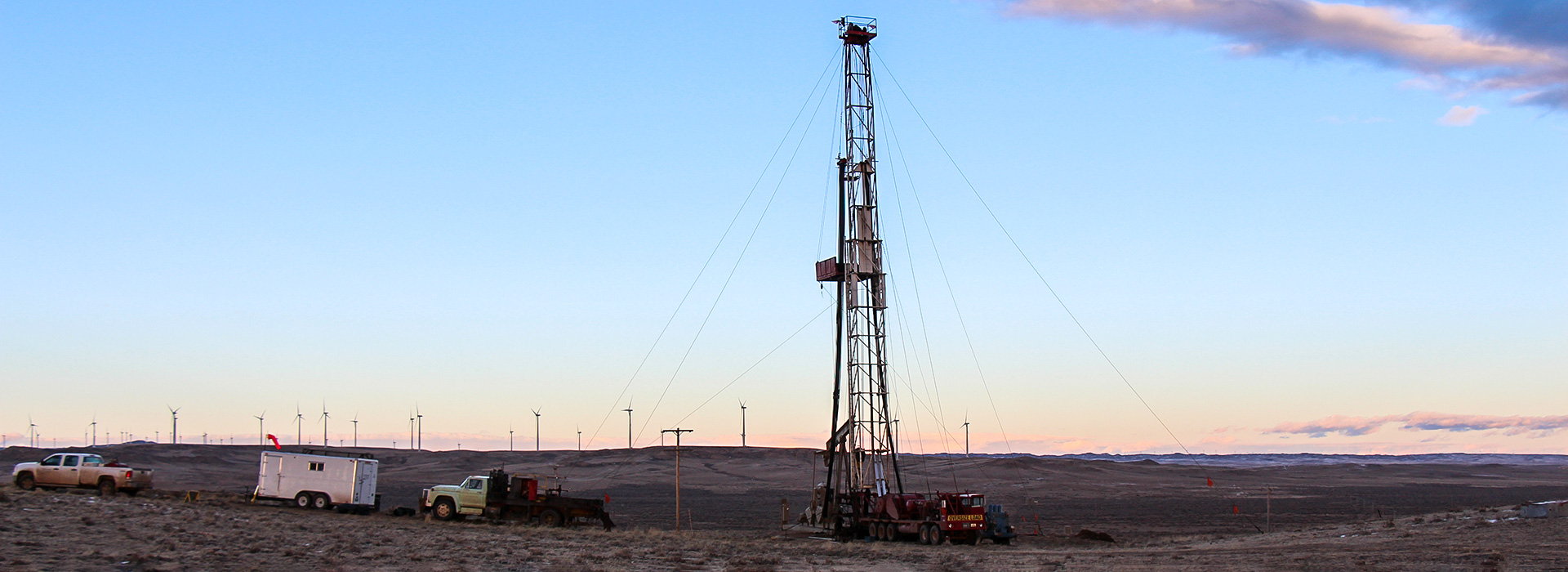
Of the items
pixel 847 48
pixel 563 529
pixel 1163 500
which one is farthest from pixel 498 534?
pixel 1163 500

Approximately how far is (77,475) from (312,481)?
8497mm

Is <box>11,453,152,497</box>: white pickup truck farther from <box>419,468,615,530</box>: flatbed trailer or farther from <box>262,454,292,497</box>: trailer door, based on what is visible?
<box>419,468,615,530</box>: flatbed trailer

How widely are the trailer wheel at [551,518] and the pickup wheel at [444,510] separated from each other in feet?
9.92

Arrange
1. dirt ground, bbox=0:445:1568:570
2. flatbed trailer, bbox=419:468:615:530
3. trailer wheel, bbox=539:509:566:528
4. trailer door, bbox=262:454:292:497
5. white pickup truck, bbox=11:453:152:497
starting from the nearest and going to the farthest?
dirt ground, bbox=0:445:1568:570 < trailer wheel, bbox=539:509:566:528 < flatbed trailer, bbox=419:468:615:530 < white pickup truck, bbox=11:453:152:497 < trailer door, bbox=262:454:292:497

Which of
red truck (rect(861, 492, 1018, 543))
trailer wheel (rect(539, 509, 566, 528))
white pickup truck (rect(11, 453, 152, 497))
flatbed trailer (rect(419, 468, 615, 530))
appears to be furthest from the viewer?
white pickup truck (rect(11, 453, 152, 497))

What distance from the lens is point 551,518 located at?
44406mm

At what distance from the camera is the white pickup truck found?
45562 millimetres

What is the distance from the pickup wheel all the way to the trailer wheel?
9.92ft

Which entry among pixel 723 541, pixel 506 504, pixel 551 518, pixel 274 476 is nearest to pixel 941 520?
pixel 723 541

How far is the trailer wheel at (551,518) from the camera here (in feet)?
145

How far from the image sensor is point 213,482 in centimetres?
9931

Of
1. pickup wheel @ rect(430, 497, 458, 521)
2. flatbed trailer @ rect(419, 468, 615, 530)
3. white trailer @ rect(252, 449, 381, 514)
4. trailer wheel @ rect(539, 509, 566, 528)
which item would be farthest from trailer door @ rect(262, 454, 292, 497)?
trailer wheel @ rect(539, 509, 566, 528)

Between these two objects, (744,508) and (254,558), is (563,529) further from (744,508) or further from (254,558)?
(744,508)

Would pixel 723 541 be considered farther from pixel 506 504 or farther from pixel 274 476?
pixel 274 476
